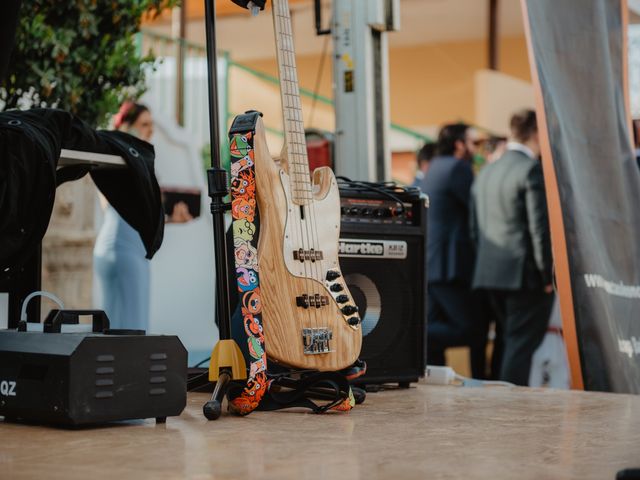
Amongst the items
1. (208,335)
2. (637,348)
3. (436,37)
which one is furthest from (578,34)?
(436,37)

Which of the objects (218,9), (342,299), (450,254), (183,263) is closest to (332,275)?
(342,299)

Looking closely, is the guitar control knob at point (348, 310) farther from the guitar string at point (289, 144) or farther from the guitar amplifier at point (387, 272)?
the guitar amplifier at point (387, 272)

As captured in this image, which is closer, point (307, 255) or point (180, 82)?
point (307, 255)

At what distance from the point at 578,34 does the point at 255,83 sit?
204 inches

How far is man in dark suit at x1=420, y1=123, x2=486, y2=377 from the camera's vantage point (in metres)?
5.65

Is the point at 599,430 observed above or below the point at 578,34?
below

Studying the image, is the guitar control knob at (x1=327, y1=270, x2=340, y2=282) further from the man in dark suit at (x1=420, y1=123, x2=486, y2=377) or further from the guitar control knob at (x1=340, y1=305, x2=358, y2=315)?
the man in dark suit at (x1=420, y1=123, x2=486, y2=377)

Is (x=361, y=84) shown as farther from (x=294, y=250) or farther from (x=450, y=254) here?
(x=450, y=254)

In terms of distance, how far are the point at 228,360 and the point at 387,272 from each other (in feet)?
3.06

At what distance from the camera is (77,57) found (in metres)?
3.55

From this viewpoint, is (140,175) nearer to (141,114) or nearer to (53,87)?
(53,87)

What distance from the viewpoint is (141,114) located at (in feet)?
16.0

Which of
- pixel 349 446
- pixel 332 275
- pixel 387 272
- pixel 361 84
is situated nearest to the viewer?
pixel 349 446

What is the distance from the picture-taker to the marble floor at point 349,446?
182 cm
